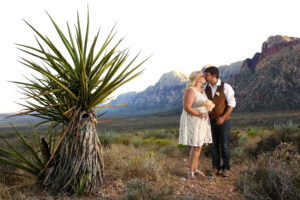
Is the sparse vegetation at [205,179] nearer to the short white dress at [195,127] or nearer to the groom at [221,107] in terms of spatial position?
the groom at [221,107]

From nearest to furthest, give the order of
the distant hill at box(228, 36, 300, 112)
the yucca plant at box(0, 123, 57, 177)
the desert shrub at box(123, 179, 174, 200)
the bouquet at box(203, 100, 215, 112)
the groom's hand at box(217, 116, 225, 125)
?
the desert shrub at box(123, 179, 174, 200)
the yucca plant at box(0, 123, 57, 177)
the bouquet at box(203, 100, 215, 112)
the groom's hand at box(217, 116, 225, 125)
the distant hill at box(228, 36, 300, 112)

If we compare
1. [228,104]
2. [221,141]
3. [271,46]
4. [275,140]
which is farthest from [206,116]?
[271,46]

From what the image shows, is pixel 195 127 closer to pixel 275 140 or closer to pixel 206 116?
pixel 206 116

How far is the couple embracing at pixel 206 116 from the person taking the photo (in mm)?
4688

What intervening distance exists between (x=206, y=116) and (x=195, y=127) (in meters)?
0.32

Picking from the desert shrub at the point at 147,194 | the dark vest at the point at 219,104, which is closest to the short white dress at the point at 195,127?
the dark vest at the point at 219,104

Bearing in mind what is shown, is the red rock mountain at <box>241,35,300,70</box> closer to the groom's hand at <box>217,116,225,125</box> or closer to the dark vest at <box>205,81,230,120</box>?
the dark vest at <box>205,81,230,120</box>

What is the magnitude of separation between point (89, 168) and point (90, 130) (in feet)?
2.02

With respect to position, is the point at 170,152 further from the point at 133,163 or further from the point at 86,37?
the point at 86,37

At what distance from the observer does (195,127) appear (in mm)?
4727

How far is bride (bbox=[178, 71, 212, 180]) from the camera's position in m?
4.65

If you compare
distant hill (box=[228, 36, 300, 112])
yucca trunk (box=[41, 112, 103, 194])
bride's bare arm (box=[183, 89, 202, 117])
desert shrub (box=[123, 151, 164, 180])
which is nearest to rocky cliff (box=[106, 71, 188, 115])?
distant hill (box=[228, 36, 300, 112])

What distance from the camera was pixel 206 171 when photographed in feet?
18.1

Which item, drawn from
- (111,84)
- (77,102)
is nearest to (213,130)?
(111,84)
